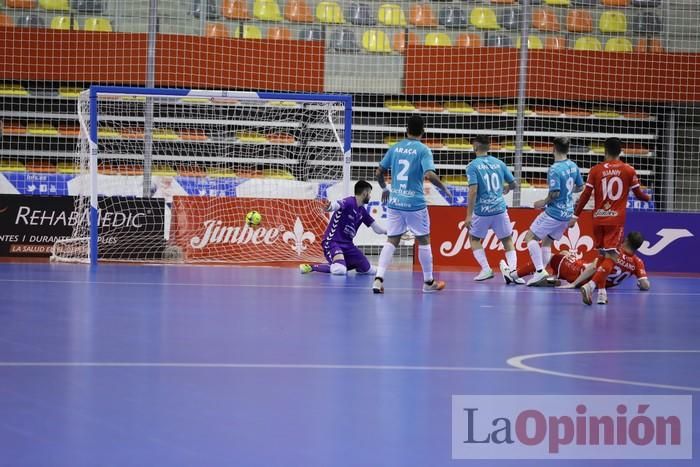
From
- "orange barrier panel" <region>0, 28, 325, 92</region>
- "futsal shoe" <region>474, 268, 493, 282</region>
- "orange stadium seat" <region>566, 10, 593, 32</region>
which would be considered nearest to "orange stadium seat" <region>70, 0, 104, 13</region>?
"orange barrier panel" <region>0, 28, 325, 92</region>

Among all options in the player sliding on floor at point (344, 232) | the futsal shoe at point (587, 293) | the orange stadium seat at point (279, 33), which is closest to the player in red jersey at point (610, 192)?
the futsal shoe at point (587, 293)

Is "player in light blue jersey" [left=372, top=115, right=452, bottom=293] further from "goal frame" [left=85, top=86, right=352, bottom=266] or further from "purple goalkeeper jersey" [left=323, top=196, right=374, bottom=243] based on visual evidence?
"goal frame" [left=85, top=86, right=352, bottom=266]

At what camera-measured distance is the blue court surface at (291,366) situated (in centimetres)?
436

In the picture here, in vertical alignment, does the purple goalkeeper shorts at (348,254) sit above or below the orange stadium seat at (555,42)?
below

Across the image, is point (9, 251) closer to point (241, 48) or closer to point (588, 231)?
point (241, 48)

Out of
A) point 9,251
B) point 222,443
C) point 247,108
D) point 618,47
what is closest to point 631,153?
point 618,47

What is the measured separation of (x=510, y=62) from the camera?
70.7 feet

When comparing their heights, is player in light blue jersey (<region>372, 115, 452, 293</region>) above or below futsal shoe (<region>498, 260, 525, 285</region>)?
above

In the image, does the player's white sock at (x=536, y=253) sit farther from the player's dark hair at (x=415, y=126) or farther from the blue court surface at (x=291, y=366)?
the player's dark hair at (x=415, y=126)

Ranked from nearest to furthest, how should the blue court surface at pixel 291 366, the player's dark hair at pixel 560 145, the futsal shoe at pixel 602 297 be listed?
1. the blue court surface at pixel 291 366
2. the futsal shoe at pixel 602 297
3. the player's dark hair at pixel 560 145

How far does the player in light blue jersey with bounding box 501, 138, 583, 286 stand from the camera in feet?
44.9

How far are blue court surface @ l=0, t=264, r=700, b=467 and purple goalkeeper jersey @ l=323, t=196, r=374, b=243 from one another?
2.58m

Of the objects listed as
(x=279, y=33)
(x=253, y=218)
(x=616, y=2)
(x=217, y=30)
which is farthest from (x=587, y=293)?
(x=616, y=2)

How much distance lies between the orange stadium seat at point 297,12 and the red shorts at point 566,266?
10.7m
